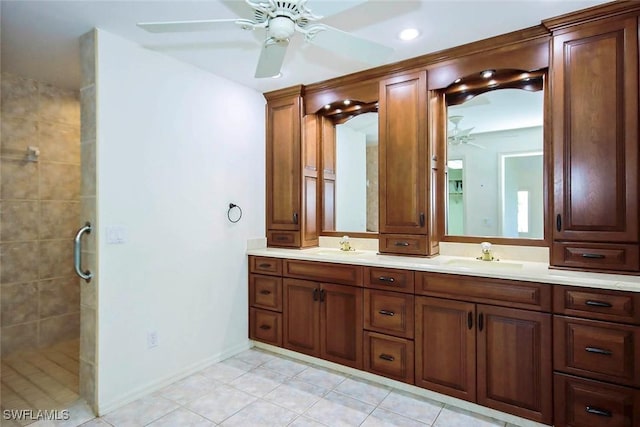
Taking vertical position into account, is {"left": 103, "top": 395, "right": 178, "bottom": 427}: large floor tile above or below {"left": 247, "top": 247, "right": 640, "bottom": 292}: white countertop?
below

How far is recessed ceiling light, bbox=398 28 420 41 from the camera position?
2244 mm

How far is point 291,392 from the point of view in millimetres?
2469

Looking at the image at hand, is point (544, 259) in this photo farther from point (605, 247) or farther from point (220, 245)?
point (220, 245)

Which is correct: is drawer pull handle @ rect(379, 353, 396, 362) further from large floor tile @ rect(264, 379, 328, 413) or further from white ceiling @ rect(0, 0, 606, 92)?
white ceiling @ rect(0, 0, 606, 92)

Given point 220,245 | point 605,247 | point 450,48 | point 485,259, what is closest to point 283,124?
point 220,245

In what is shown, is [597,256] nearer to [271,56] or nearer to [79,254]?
[271,56]

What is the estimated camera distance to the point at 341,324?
2.73 metres

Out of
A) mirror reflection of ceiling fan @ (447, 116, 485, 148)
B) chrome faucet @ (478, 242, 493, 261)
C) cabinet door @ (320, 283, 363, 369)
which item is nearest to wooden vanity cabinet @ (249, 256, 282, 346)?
cabinet door @ (320, 283, 363, 369)

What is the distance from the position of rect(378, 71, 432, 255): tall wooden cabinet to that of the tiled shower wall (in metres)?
3.01

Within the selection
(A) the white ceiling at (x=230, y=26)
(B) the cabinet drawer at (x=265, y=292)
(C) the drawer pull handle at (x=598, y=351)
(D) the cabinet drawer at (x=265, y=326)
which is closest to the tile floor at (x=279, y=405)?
(D) the cabinet drawer at (x=265, y=326)

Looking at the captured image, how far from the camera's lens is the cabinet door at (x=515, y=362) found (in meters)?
1.95

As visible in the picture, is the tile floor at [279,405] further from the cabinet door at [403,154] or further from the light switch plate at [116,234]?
the cabinet door at [403,154]

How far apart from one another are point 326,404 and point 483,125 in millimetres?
2394

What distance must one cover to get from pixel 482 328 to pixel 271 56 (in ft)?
6.61
